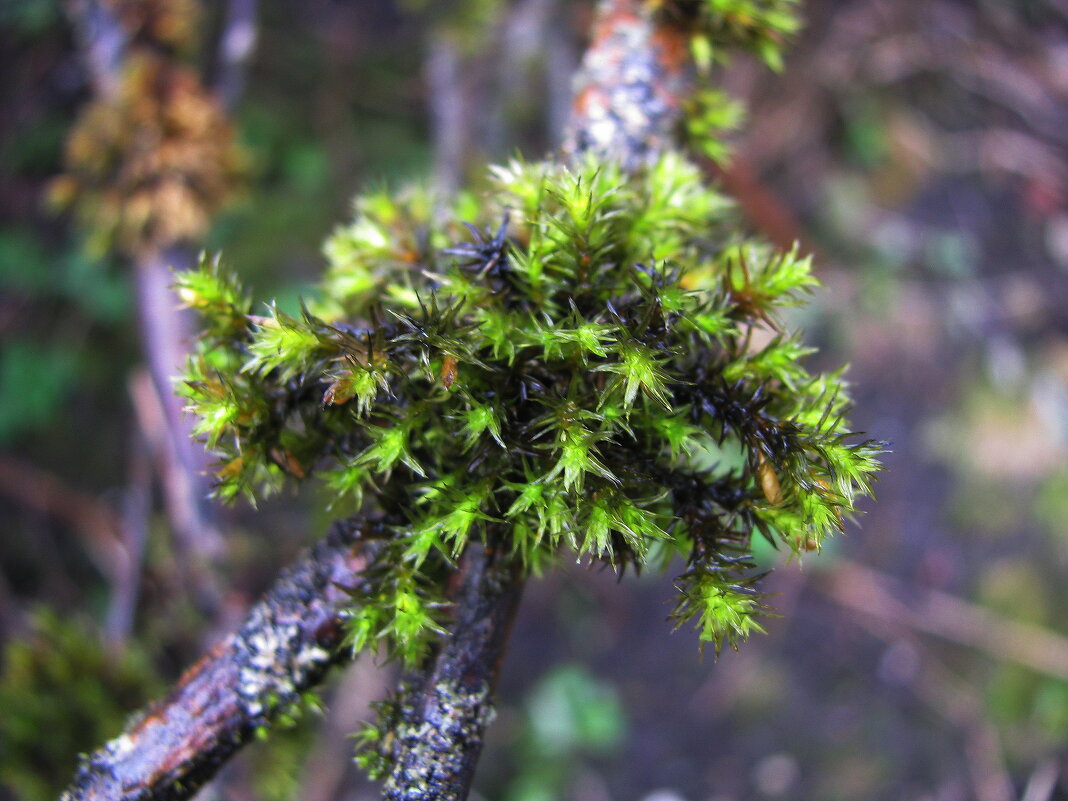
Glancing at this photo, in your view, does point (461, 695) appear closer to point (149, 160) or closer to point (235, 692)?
point (235, 692)

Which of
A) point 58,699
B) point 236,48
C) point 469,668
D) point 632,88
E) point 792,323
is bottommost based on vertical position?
point 58,699

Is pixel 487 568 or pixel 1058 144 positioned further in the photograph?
pixel 1058 144

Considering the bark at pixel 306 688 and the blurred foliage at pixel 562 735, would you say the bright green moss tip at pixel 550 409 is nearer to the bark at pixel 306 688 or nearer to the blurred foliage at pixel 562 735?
the bark at pixel 306 688

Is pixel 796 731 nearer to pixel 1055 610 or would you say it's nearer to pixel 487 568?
pixel 1055 610

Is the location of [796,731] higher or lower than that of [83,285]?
lower

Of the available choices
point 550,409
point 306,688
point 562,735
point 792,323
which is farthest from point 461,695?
point 792,323

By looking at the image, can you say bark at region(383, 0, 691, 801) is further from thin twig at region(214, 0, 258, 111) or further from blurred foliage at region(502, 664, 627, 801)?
blurred foliage at region(502, 664, 627, 801)

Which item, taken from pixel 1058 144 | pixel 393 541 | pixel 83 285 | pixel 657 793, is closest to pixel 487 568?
pixel 393 541
